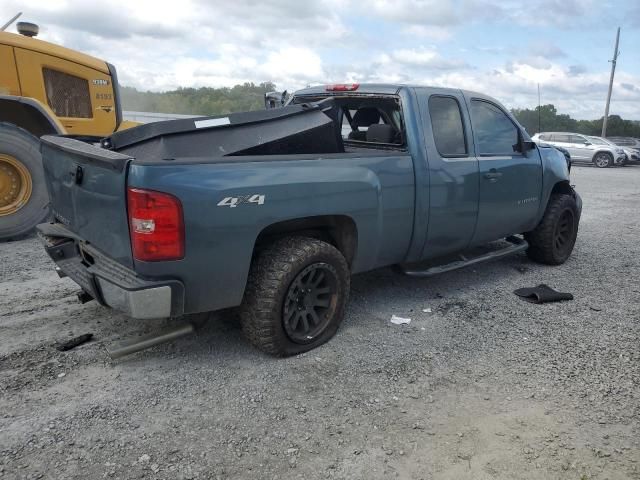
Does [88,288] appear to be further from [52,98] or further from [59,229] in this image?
[52,98]

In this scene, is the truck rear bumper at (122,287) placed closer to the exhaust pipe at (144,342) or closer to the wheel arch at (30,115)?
the exhaust pipe at (144,342)

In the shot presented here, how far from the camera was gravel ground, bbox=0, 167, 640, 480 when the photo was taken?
2541mm

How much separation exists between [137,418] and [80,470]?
439mm

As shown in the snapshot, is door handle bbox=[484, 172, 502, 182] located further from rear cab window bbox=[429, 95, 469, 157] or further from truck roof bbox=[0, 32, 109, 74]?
truck roof bbox=[0, 32, 109, 74]

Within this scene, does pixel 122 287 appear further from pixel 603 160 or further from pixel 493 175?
pixel 603 160

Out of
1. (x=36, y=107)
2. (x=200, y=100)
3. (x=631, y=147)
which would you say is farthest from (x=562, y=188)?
(x=631, y=147)

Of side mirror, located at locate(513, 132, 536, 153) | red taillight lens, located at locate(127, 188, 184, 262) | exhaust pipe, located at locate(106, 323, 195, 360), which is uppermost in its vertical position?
side mirror, located at locate(513, 132, 536, 153)

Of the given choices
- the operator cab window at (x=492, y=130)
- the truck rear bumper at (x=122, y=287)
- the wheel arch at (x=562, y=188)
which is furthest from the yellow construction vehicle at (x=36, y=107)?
the wheel arch at (x=562, y=188)

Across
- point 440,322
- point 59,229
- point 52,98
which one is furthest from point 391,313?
point 52,98

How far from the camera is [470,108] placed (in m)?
4.72

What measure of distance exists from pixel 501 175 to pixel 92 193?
3507 mm

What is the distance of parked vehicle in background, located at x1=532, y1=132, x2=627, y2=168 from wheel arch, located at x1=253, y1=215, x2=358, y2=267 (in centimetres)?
2138

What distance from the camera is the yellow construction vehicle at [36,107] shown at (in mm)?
6129

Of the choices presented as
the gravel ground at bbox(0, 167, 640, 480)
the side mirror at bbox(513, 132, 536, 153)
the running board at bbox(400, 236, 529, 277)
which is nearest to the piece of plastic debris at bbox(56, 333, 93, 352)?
the gravel ground at bbox(0, 167, 640, 480)
